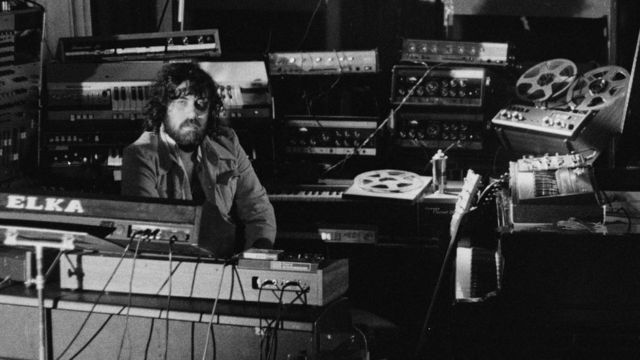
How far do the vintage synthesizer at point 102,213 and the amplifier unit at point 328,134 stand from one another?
260cm

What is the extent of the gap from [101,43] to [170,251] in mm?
2620

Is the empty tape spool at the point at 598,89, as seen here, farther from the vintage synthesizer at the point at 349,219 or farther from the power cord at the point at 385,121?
the vintage synthesizer at the point at 349,219

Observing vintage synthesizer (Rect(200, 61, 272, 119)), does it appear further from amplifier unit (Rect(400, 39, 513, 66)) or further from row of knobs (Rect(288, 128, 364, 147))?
amplifier unit (Rect(400, 39, 513, 66))

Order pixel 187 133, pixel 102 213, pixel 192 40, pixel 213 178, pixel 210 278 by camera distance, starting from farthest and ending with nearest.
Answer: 1. pixel 192 40
2. pixel 213 178
3. pixel 187 133
4. pixel 210 278
5. pixel 102 213

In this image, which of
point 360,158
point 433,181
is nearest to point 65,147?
point 360,158

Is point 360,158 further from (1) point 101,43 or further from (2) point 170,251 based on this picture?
(2) point 170,251

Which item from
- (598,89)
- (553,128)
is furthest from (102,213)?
(598,89)

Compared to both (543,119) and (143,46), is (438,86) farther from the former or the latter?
(143,46)

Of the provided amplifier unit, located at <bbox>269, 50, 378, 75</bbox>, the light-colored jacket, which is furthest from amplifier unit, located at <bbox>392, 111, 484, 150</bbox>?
the light-colored jacket

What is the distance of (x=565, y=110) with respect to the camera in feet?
15.0

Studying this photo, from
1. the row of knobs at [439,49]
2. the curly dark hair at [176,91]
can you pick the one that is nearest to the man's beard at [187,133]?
the curly dark hair at [176,91]

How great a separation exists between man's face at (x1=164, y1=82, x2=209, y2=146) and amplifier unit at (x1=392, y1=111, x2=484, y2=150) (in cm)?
141

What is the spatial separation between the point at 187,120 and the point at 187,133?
2.3 inches

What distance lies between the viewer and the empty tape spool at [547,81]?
4637 millimetres
